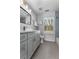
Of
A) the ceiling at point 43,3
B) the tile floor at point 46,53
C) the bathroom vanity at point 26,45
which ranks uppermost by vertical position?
the ceiling at point 43,3

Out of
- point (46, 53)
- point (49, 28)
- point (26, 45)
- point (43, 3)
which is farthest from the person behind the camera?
point (49, 28)

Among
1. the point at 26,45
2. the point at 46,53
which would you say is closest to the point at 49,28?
the point at 46,53

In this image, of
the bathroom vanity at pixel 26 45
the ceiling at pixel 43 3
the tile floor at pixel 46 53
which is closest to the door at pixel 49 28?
the ceiling at pixel 43 3

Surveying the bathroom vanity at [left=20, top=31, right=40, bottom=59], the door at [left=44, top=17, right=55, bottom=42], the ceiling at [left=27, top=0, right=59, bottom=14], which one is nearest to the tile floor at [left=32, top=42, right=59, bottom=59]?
the bathroom vanity at [left=20, top=31, right=40, bottom=59]

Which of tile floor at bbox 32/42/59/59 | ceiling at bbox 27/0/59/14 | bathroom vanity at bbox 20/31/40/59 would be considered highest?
ceiling at bbox 27/0/59/14

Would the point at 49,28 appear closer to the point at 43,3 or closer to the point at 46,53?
the point at 43,3

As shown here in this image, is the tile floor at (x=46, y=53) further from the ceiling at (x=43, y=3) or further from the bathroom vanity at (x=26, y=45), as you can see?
the ceiling at (x=43, y=3)

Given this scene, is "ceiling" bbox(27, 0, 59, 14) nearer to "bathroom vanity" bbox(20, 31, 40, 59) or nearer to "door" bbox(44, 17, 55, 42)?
"door" bbox(44, 17, 55, 42)

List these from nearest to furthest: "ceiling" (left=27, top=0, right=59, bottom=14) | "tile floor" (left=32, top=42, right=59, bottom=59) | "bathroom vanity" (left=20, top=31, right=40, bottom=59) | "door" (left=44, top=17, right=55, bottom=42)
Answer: "bathroom vanity" (left=20, top=31, right=40, bottom=59)
"tile floor" (left=32, top=42, right=59, bottom=59)
"ceiling" (left=27, top=0, right=59, bottom=14)
"door" (left=44, top=17, right=55, bottom=42)
